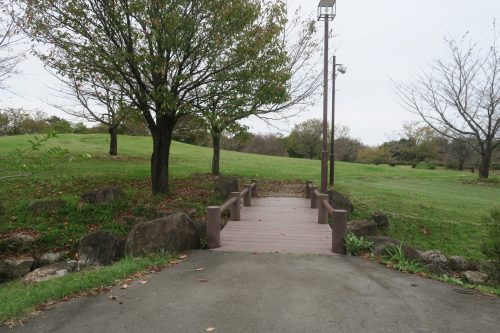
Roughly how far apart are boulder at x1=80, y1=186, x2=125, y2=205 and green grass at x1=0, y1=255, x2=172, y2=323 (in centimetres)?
550

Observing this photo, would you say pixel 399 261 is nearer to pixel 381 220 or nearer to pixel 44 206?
pixel 381 220

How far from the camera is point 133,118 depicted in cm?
1230

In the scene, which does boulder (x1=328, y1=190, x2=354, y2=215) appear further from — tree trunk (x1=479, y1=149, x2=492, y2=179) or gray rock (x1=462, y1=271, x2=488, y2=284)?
tree trunk (x1=479, y1=149, x2=492, y2=179)

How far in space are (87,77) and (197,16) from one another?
3614 mm

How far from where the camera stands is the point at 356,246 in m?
6.95

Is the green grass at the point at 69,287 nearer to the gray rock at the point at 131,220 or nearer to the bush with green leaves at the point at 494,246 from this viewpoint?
the gray rock at the point at 131,220

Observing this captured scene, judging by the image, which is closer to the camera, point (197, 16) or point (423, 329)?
point (423, 329)

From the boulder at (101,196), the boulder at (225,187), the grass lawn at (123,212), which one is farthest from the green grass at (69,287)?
the boulder at (225,187)

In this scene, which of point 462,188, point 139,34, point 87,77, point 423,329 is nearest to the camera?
point 423,329

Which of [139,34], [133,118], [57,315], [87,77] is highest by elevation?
[139,34]

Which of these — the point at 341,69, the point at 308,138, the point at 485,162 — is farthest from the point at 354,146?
the point at 341,69

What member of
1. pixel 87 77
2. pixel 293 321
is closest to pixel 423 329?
pixel 293 321

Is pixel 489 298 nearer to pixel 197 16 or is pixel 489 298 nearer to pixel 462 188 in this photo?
pixel 197 16

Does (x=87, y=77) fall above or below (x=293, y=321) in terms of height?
above
